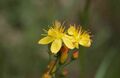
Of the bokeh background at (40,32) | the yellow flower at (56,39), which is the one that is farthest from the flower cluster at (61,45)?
the bokeh background at (40,32)

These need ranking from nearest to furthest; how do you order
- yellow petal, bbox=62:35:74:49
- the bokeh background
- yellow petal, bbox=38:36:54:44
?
1. yellow petal, bbox=62:35:74:49
2. yellow petal, bbox=38:36:54:44
3. the bokeh background

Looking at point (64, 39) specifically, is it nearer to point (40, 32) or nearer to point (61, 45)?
point (61, 45)

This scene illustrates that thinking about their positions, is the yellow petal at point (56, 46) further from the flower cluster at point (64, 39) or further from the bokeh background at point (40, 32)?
the bokeh background at point (40, 32)

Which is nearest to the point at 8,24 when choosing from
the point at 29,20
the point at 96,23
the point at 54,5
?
the point at 29,20

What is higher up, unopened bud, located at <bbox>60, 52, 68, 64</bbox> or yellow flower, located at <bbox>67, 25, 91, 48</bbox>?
yellow flower, located at <bbox>67, 25, 91, 48</bbox>

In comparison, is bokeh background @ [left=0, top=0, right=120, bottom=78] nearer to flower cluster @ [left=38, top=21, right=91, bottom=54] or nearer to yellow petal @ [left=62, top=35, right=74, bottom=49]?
flower cluster @ [left=38, top=21, right=91, bottom=54]

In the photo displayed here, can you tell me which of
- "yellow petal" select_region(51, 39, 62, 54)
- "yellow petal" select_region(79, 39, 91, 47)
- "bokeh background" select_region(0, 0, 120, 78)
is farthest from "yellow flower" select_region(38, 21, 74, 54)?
"bokeh background" select_region(0, 0, 120, 78)

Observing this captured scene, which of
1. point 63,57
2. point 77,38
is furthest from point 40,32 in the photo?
point 63,57
